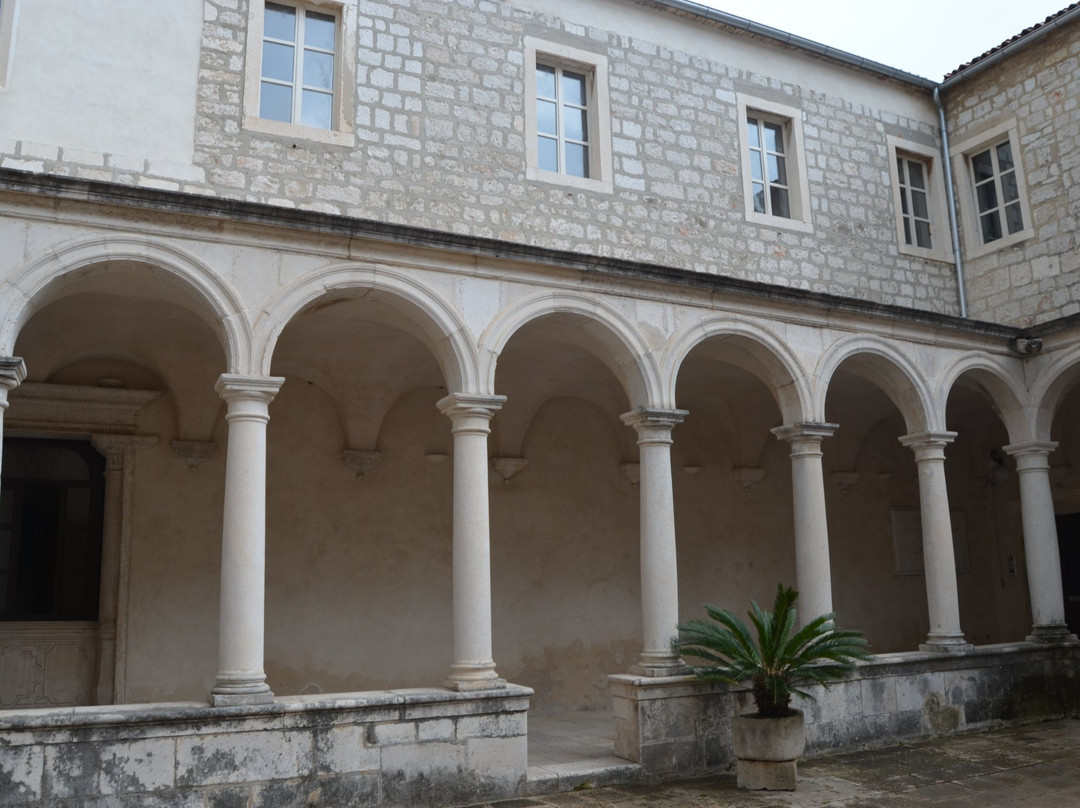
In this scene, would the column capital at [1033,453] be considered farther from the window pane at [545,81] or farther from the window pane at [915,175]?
the window pane at [545,81]

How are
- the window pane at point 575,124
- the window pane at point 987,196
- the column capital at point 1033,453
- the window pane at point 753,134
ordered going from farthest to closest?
1. the window pane at point 987,196
2. the window pane at point 753,134
3. the column capital at point 1033,453
4. the window pane at point 575,124

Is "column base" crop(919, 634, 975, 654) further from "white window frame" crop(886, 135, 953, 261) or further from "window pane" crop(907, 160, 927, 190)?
"window pane" crop(907, 160, 927, 190)

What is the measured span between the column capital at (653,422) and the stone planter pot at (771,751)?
Answer: 2.31m

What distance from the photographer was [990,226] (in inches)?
459

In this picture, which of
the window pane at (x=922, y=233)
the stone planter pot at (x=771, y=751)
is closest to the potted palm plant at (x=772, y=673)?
the stone planter pot at (x=771, y=751)

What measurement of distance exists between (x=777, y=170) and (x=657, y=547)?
16.0ft

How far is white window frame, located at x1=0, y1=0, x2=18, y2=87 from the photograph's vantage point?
7207mm

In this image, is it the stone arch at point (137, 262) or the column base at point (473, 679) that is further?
the column base at point (473, 679)

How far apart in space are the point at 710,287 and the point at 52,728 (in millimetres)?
5825

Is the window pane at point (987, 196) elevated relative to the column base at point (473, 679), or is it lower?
elevated

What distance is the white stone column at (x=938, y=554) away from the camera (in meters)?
9.38

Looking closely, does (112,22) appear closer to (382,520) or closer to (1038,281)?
(382,520)

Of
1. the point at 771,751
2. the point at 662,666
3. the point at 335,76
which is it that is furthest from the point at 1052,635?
the point at 335,76

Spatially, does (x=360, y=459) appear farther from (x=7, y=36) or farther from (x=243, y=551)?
→ (x=7, y=36)
